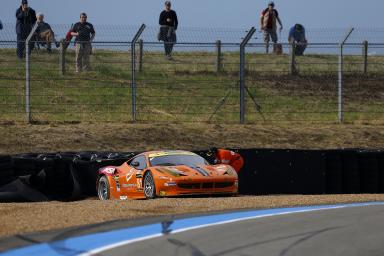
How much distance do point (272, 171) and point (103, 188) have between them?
338 centimetres

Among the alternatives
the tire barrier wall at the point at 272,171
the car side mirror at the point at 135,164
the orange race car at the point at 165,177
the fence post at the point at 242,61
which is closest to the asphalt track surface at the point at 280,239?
the orange race car at the point at 165,177

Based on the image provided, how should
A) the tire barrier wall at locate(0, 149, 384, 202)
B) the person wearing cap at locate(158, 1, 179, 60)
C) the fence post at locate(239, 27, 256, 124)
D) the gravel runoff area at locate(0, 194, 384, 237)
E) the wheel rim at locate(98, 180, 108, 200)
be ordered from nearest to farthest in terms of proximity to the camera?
the gravel runoff area at locate(0, 194, 384, 237), the tire barrier wall at locate(0, 149, 384, 202), the wheel rim at locate(98, 180, 108, 200), the fence post at locate(239, 27, 256, 124), the person wearing cap at locate(158, 1, 179, 60)

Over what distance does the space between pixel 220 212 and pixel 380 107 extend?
672 inches

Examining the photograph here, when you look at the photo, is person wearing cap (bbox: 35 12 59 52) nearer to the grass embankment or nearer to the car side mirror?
the grass embankment

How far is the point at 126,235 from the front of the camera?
9484mm

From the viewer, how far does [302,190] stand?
59.5 ft

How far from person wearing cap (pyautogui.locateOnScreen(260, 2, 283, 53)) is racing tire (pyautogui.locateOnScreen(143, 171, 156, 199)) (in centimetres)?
1236

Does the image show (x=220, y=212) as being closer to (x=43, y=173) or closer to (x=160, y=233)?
(x=160, y=233)

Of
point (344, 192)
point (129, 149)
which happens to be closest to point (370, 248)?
point (344, 192)

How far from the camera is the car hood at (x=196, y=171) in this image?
16.3 metres

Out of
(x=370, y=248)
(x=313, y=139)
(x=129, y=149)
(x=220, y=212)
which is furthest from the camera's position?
(x=313, y=139)

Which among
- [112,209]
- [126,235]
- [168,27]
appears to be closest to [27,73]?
[168,27]

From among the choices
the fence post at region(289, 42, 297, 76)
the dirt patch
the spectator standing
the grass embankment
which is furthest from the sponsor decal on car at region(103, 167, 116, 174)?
the fence post at region(289, 42, 297, 76)

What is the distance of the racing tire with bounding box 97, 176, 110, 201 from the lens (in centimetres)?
1775
